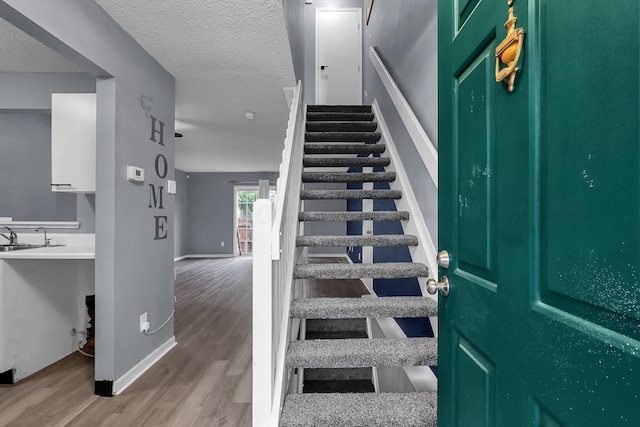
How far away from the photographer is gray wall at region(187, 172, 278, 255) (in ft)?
28.2

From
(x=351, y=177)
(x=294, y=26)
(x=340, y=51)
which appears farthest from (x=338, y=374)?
(x=340, y=51)

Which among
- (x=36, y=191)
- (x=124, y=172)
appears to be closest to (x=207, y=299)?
(x=36, y=191)

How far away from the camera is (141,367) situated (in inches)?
88.5

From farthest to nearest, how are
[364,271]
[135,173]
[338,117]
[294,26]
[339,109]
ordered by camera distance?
[339,109] < [338,117] < [294,26] < [135,173] < [364,271]

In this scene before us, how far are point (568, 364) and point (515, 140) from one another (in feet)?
1.36

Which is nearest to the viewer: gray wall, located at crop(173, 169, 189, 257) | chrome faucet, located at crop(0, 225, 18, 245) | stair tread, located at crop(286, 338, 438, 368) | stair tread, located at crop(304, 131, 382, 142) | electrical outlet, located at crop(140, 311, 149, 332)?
stair tread, located at crop(286, 338, 438, 368)

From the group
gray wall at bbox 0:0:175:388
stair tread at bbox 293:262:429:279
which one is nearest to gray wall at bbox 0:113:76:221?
gray wall at bbox 0:0:175:388

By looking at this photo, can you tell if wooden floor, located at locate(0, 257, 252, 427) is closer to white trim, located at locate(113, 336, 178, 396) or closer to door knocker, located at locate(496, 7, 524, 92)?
white trim, located at locate(113, 336, 178, 396)

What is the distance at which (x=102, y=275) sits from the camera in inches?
77.7

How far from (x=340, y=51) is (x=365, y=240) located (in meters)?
4.58

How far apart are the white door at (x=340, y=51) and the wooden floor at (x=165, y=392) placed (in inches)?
171

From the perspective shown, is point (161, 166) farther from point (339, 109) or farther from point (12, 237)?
point (339, 109)

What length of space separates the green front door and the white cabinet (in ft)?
8.18

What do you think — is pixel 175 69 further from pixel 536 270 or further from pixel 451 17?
pixel 536 270
